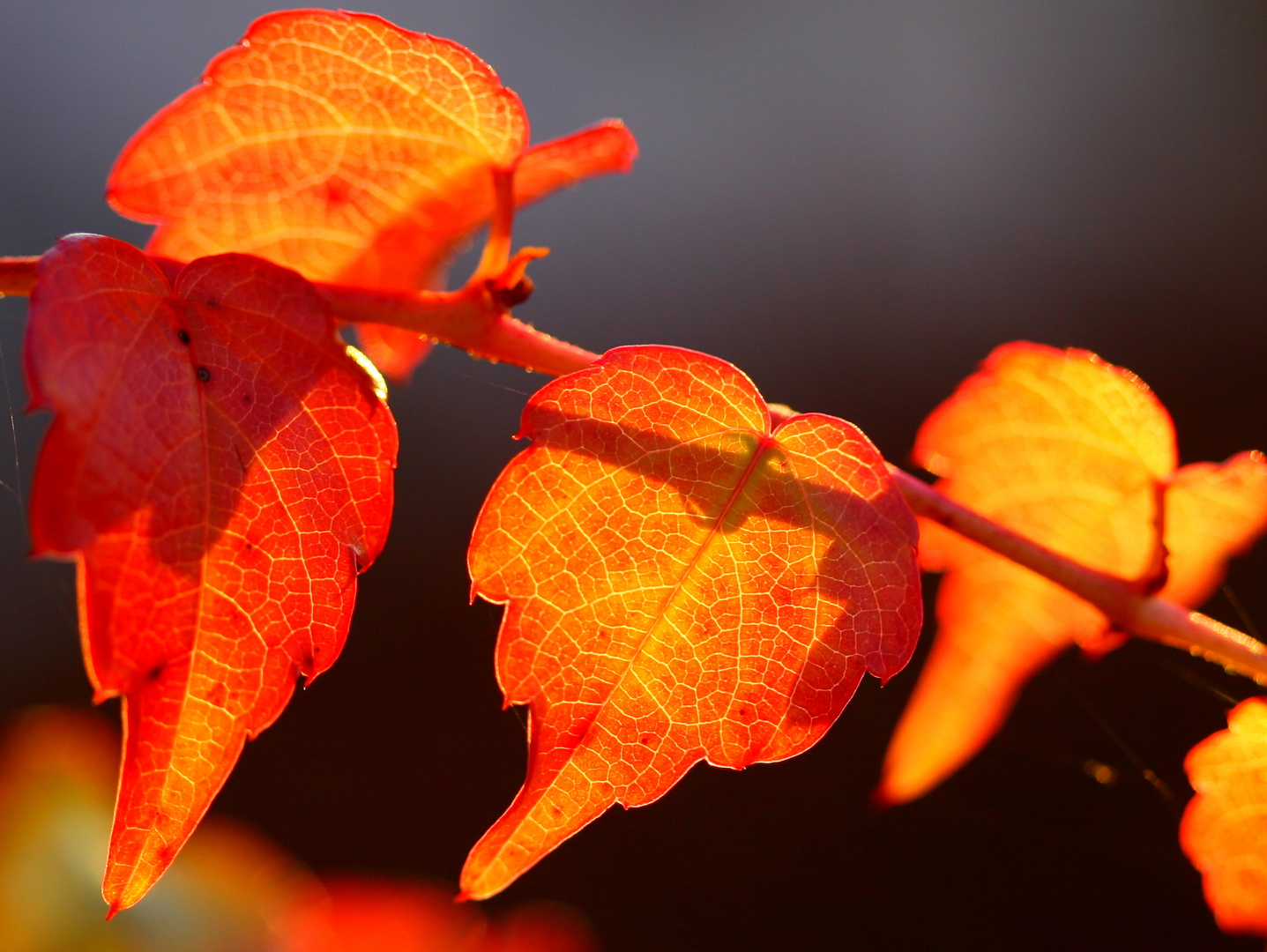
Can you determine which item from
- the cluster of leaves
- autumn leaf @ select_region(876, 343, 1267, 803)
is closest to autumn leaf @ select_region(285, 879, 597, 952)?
the cluster of leaves

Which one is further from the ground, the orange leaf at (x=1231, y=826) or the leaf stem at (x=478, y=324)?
the leaf stem at (x=478, y=324)

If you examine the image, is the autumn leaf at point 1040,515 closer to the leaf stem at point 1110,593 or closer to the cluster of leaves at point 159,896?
the leaf stem at point 1110,593

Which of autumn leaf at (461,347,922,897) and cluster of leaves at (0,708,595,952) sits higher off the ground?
autumn leaf at (461,347,922,897)

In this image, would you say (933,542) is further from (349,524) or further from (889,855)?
(889,855)

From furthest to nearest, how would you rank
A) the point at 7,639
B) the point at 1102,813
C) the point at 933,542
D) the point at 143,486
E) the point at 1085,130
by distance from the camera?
the point at 1085,130, the point at 7,639, the point at 1102,813, the point at 933,542, the point at 143,486

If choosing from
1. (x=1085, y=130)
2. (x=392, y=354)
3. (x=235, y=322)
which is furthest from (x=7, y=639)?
(x=1085, y=130)

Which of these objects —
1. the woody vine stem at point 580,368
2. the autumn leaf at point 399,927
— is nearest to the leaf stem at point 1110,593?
the woody vine stem at point 580,368

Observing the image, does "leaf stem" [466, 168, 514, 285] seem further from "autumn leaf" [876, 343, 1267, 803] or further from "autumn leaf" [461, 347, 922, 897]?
"autumn leaf" [876, 343, 1267, 803]
